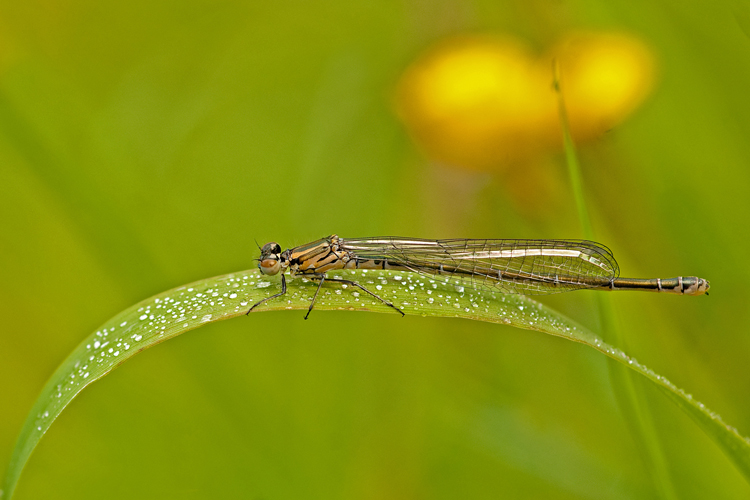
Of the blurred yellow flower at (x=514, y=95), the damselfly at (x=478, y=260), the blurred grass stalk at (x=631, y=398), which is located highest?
the blurred yellow flower at (x=514, y=95)

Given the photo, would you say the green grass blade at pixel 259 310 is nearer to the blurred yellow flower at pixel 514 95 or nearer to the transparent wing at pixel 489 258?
the transparent wing at pixel 489 258

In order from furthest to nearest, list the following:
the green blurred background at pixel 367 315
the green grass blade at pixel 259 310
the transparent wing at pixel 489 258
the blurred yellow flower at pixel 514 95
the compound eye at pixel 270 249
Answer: the blurred yellow flower at pixel 514 95, the transparent wing at pixel 489 258, the compound eye at pixel 270 249, the green blurred background at pixel 367 315, the green grass blade at pixel 259 310

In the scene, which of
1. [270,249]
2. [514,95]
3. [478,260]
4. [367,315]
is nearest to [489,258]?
[478,260]

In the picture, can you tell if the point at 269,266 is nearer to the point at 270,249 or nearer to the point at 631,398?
the point at 270,249

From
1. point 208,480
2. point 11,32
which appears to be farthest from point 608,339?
point 11,32

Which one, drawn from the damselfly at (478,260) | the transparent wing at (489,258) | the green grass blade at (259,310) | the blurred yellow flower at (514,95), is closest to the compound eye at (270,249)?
the damselfly at (478,260)

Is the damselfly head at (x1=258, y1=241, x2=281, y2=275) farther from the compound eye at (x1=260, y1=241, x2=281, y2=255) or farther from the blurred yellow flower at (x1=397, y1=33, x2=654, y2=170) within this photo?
the blurred yellow flower at (x1=397, y1=33, x2=654, y2=170)

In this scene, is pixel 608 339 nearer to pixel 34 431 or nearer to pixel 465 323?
pixel 465 323

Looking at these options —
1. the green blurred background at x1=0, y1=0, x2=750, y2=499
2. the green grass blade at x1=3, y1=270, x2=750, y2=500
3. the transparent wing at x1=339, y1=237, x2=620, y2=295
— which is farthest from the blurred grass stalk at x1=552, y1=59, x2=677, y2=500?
the transparent wing at x1=339, y1=237, x2=620, y2=295
